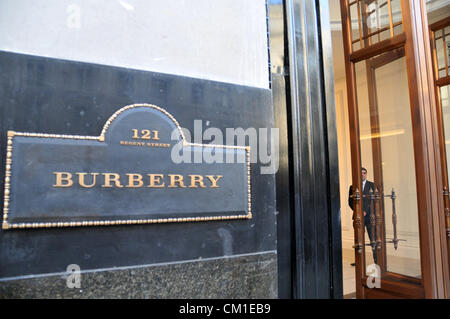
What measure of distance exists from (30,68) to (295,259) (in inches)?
70.1

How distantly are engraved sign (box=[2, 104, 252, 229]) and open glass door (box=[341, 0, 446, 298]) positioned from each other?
2.40 metres

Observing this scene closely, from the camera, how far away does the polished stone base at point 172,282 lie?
4.30 ft

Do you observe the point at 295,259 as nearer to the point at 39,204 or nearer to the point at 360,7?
the point at 39,204

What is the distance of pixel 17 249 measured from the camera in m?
1.29

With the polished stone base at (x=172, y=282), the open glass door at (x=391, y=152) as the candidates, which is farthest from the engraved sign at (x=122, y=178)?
the open glass door at (x=391, y=152)

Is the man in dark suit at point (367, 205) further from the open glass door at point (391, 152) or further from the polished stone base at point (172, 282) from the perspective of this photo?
the polished stone base at point (172, 282)

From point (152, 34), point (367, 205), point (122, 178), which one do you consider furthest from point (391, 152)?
point (122, 178)

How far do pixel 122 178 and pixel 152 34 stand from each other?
78 centimetres

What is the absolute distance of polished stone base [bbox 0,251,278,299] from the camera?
4.30 ft

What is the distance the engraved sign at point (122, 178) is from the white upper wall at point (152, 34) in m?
0.31

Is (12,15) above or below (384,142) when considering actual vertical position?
above

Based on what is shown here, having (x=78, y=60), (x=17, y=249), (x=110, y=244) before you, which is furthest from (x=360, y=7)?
(x=17, y=249)
